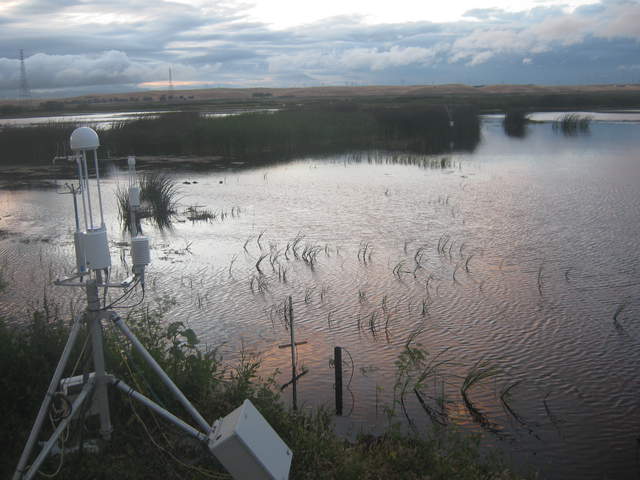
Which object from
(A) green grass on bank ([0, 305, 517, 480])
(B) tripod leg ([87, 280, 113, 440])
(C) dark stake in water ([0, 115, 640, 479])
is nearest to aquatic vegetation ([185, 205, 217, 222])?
(C) dark stake in water ([0, 115, 640, 479])

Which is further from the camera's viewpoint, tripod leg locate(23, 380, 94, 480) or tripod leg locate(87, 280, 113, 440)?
tripod leg locate(87, 280, 113, 440)

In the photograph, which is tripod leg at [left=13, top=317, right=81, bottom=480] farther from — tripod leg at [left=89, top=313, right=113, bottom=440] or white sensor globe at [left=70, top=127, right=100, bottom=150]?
white sensor globe at [left=70, top=127, right=100, bottom=150]

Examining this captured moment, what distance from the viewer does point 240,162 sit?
79.7 feet

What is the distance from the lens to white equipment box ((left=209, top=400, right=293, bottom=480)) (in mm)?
3571

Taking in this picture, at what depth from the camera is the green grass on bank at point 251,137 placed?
26141mm

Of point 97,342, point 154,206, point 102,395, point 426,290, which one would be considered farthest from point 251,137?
point 97,342

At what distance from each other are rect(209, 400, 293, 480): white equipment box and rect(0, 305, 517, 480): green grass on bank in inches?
19.4

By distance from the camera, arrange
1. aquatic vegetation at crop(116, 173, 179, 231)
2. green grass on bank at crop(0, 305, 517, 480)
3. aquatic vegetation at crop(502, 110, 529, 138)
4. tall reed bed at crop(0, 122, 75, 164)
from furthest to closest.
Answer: aquatic vegetation at crop(502, 110, 529, 138) < tall reed bed at crop(0, 122, 75, 164) < aquatic vegetation at crop(116, 173, 179, 231) < green grass on bank at crop(0, 305, 517, 480)

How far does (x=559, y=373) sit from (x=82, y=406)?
5.14 metres

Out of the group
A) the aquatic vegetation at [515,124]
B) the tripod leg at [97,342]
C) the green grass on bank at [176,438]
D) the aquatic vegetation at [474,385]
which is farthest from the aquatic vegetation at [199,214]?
the aquatic vegetation at [515,124]

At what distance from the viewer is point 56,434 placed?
359 centimetres

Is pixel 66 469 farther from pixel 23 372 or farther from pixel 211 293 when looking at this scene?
pixel 211 293

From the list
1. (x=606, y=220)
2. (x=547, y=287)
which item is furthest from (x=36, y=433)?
(x=606, y=220)

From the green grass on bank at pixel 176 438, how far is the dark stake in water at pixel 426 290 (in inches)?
37.5
